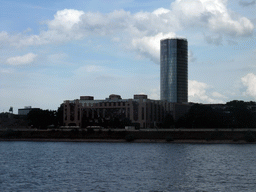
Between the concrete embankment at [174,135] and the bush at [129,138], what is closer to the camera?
the concrete embankment at [174,135]

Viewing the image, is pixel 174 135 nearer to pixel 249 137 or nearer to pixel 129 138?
pixel 129 138

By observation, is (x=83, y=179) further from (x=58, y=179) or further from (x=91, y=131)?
(x=91, y=131)

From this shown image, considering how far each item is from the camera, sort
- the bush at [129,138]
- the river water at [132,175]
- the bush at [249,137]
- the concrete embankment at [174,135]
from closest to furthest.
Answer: the river water at [132,175]
the bush at [249,137]
the concrete embankment at [174,135]
the bush at [129,138]

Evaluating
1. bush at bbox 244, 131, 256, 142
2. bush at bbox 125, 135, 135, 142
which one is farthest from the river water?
bush at bbox 125, 135, 135, 142

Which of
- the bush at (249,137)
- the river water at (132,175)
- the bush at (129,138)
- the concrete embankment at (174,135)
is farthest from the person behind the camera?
the bush at (129,138)

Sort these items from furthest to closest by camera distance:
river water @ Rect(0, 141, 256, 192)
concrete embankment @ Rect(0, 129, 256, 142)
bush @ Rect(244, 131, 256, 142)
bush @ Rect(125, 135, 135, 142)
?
bush @ Rect(125, 135, 135, 142) → concrete embankment @ Rect(0, 129, 256, 142) → bush @ Rect(244, 131, 256, 142) → river water @ Rect(0, 141, 256, 192)

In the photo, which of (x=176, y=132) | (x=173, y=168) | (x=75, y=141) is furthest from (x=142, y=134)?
(x=173, y=168)

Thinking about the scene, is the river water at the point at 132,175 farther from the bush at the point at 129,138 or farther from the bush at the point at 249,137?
the bush at the point at 129,138

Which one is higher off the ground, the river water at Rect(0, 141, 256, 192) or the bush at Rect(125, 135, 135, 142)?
the bush at Rect(125, 135, 135, 142)

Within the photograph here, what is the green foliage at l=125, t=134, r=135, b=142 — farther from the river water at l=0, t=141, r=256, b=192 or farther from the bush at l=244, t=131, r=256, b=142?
the river water at l=0, t=141, r=256, b=192

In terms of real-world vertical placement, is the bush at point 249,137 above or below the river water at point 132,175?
above

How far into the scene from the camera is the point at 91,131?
199250 mm

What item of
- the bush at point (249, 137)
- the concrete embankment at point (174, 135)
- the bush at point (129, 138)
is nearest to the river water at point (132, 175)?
the bush at point (249, 137)

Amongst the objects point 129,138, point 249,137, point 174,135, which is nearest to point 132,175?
point 249,137
